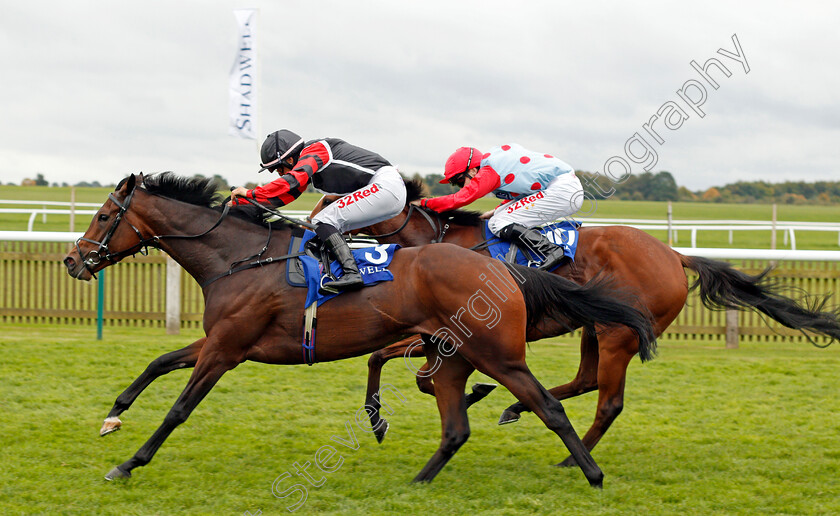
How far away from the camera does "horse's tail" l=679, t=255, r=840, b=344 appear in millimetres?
4770

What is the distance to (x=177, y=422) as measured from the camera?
3.71 meters

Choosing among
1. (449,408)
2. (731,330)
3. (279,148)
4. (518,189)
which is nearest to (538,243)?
(518,189)

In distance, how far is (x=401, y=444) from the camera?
15.0 feet

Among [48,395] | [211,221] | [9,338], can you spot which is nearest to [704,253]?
[211,221]

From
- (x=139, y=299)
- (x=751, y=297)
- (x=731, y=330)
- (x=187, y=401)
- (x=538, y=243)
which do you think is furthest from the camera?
(x=139, y=299)

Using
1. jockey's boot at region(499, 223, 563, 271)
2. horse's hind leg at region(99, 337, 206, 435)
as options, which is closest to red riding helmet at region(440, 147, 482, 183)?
jockey's boot at region(499, 223, 563, 271)

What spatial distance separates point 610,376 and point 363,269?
60.5 inches

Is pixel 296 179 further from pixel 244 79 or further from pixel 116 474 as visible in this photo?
pixel 244 79

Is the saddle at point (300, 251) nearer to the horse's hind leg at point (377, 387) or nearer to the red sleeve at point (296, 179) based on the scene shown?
the red sleeve at point (296, 179)

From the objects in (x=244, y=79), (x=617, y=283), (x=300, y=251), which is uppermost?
(x=244, y=79)

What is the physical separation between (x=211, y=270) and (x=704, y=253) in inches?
199

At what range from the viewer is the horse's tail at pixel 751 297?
15.6 ft

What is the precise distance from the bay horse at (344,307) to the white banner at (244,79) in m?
5.47

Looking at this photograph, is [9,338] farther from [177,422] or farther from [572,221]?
[572,221]
